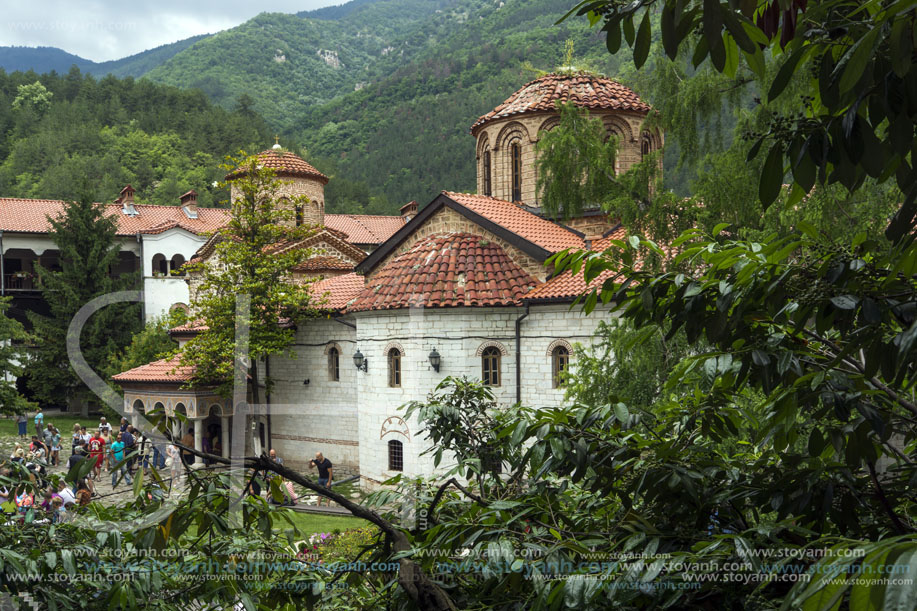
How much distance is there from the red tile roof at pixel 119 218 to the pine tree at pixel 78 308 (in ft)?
4.03

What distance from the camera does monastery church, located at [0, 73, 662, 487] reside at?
13.7m

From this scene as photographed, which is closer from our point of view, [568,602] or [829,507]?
[568,602]

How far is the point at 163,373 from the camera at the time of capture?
19.2 metres

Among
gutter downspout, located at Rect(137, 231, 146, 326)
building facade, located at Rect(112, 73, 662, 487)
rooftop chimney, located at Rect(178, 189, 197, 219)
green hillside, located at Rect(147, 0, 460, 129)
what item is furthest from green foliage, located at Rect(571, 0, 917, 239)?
green hillside, located at Rect(147, 0, 460, 129)

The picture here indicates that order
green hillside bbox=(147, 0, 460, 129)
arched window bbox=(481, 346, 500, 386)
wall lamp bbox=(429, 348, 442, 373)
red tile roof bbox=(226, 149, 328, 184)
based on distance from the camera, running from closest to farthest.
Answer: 1. wall lamp bbox=(429, 348, 442, 373)
2. arched window bbox=(481, 346, 500, 386)
3. red tile roof bbox=(226, 149, 328, 184)
4. green hillside bbox=(147, 0, 460, 129)

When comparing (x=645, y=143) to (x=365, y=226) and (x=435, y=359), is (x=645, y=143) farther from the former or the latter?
(x=365, y=226)

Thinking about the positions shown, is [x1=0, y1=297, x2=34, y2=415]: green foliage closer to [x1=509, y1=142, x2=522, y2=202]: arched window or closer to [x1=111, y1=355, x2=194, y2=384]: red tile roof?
[x1=111, y1=355, x2=194, y2=384]: red tile roof

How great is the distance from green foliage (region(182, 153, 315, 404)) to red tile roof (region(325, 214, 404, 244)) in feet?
61.9

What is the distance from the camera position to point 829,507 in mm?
2260

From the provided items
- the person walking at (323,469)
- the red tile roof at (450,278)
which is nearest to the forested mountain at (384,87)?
the red tile roof at (450,278)

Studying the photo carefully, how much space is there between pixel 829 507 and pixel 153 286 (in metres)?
32.2

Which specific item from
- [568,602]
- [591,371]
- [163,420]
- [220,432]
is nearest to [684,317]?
[568,602]

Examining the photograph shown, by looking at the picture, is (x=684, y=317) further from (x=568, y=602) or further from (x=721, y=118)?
(x=721, y=118)

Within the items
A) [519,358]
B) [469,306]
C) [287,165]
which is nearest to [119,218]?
[287,165]
